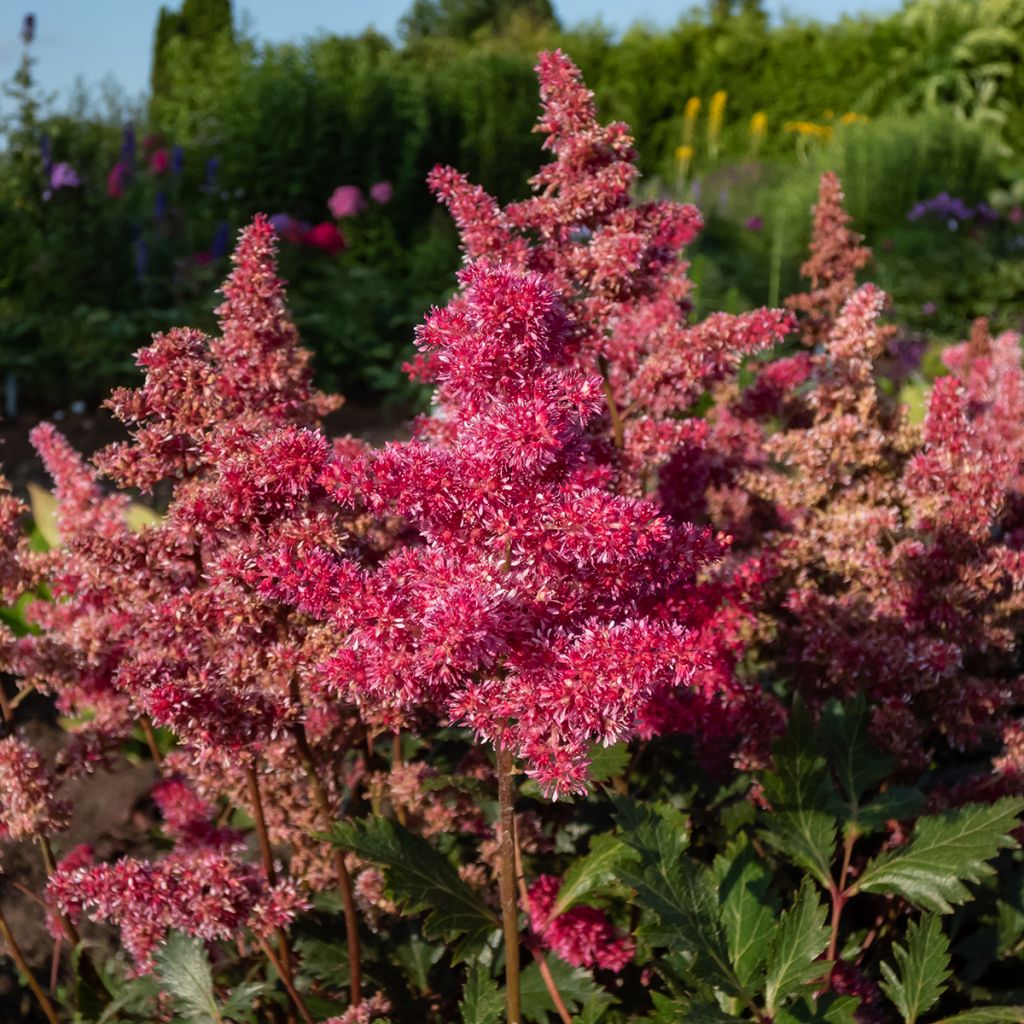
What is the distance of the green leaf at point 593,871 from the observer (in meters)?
2.01

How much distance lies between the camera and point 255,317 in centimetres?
203

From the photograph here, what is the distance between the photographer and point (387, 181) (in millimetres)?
12664

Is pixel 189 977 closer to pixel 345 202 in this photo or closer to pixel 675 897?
pixel 675 897

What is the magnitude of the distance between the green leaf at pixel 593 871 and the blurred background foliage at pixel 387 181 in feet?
8.11

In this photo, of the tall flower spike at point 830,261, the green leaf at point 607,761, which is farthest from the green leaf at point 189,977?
the tall flower spike at point 830,261

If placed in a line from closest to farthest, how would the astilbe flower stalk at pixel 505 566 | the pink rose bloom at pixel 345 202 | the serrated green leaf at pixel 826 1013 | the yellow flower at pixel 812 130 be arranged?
1. the astilbe flower stalk at pixel 505 566
2. the serrated green leaf at pixel 826 1013
3. the pink rose bloom at pixel 345 202
4. the yellow flower at pixel 812 130

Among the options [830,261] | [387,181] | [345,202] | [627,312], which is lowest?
[627,312]

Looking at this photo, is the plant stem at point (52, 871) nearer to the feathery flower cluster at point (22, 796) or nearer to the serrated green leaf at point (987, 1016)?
the feathery flower cluster at point (22, 796)

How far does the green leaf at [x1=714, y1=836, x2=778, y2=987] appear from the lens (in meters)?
1.95

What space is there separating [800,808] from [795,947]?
0.33 m

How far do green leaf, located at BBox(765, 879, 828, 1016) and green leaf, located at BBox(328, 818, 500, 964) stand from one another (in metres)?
0.45

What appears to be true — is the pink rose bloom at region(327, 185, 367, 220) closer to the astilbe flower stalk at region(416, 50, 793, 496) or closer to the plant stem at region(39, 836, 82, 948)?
the astilbe flower stalk at region(416, 50, 793, 496)

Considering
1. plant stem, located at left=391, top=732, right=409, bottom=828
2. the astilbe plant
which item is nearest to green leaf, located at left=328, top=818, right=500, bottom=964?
the astilbe plant

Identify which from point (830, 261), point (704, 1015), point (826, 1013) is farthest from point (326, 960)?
point (830, 261)
